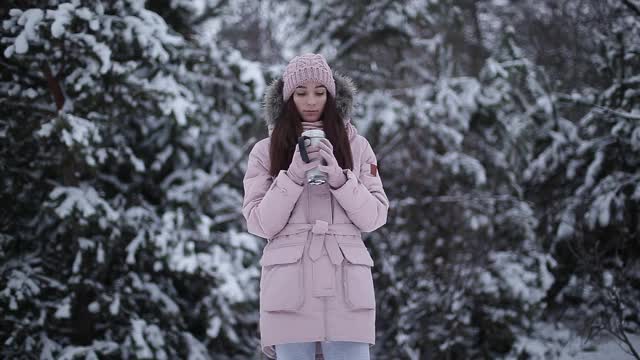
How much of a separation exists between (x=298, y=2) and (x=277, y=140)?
6.36m

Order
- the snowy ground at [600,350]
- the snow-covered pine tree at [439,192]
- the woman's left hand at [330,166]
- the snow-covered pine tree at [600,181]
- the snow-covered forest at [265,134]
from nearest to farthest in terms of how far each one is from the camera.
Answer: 1. the woman's left hand at [330,166]
2. the snowy ground at [600,350]
3. the snow-covered forest at [265,134]
4. the snow-covered pine tree at [600,181]
5. the snow-covered pine tree at [439,192]

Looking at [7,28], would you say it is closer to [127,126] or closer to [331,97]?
[127,126]

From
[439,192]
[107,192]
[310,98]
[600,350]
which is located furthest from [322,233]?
[439,192]

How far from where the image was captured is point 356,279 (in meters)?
2.29

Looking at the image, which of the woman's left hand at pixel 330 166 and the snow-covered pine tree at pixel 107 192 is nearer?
the woman's left hand at pixel 330 166

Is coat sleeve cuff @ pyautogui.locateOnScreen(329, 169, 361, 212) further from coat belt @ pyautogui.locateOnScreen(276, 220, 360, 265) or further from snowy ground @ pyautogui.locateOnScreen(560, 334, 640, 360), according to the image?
snowy ground @ pyautogui.locateOnScreen(560, 334, 640, 360)

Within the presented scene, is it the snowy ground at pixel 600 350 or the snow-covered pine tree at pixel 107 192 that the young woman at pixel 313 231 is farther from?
the snowy ground at pixel 600 350

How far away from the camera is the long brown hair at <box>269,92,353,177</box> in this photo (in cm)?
244

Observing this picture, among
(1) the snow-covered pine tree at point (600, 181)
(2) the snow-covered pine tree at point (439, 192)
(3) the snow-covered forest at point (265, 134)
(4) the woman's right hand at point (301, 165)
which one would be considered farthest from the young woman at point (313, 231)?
(2) the snow-covered pine tree at point (439, 192)

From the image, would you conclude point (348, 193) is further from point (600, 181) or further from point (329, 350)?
point (600, 181)

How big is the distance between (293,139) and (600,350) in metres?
3.95

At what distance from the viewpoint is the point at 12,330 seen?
15.9 ft

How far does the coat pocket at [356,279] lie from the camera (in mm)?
2262

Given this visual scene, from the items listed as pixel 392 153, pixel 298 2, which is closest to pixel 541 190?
pixel 392 153
